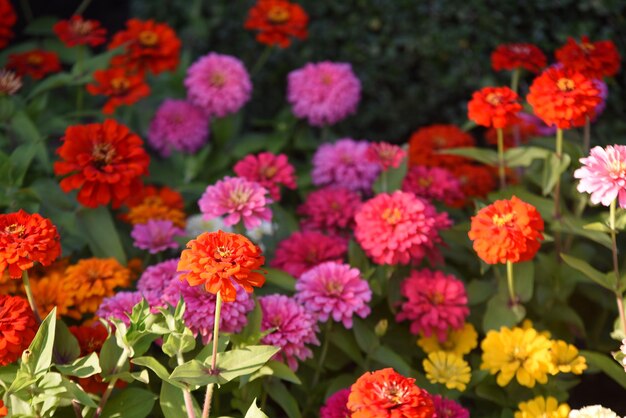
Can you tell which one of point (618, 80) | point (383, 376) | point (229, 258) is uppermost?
point (229, 258)

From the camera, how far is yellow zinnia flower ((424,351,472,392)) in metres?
1.74

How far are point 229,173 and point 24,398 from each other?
49.3 inches

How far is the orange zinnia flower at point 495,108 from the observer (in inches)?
72.3

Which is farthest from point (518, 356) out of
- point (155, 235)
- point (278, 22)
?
point (278, 22)

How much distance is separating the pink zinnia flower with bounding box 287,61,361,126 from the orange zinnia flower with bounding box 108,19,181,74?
14.6 inches

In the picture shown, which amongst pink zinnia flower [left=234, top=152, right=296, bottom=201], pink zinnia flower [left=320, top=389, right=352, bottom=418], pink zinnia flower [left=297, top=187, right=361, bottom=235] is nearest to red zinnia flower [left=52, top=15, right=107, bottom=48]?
pink zinnia flower [left=234, top=152, right=296, bottom=201]

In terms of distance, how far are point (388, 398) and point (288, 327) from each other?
409 millimetres

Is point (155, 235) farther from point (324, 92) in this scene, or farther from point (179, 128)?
point (324, 92)

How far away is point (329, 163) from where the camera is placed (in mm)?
2355

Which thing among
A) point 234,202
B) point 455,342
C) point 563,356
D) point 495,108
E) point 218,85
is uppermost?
point 495,108

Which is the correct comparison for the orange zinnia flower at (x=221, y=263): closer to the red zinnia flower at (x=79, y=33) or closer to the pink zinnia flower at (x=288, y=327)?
the pink zinnia flower at (x=288, y=327)

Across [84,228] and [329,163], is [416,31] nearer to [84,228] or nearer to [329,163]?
[329,163]

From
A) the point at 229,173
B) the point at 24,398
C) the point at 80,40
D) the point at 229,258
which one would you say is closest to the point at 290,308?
the point at 229,258

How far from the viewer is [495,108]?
6.05 ft
